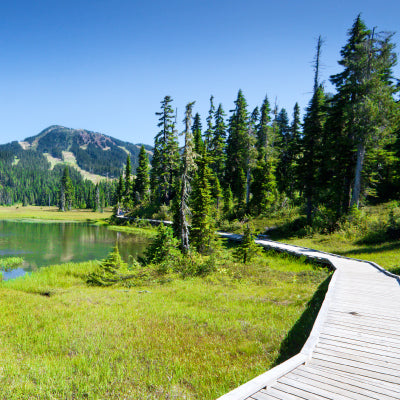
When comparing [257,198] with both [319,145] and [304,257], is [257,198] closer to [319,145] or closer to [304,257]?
[319,145]

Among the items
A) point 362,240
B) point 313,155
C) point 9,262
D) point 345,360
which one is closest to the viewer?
point 345,360

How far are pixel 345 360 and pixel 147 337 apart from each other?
5024 mm

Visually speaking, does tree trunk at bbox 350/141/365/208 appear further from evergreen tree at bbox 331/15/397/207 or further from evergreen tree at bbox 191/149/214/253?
evergreen tree at bbox 191/149/214/253

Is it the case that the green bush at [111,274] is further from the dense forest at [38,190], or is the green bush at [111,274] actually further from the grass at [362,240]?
the dense forest at [38,190]

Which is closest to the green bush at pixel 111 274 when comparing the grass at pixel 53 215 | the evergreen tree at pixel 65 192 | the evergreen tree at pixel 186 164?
the evergreen tree at pixel 186 164

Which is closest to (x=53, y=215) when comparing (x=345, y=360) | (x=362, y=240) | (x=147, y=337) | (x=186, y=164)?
(x=186, y=164)

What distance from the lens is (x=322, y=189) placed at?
27.4 meters

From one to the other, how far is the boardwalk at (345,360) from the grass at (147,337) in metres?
1.25

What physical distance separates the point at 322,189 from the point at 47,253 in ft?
98.0

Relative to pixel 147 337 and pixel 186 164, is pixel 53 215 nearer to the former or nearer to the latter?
pixel 186 164

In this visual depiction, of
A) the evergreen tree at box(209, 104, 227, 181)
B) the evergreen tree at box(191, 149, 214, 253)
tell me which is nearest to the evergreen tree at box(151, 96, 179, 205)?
the evergreen tree at box(209, 104, 227, 181)

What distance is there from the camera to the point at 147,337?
744 cm

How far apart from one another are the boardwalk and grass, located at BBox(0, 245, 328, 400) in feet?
4.11

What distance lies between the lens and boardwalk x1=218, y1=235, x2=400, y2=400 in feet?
12.8
